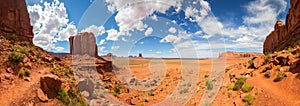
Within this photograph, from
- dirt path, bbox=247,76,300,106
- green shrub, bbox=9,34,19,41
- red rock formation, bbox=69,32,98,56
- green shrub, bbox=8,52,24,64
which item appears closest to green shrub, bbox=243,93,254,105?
dirt path, bbox=247,76,300,106

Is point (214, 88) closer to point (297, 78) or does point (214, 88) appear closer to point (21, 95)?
point (297, 78)

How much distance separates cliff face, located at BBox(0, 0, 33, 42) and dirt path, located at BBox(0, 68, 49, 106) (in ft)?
17.5

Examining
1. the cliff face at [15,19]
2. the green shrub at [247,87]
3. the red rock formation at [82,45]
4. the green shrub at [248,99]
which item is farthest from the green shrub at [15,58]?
the red rock formation at [82,45]

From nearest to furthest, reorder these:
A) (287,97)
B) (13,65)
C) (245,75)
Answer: (287,97)
(13,65)
(245,75)

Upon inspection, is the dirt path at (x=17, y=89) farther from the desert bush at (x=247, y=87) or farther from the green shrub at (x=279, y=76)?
the green shrub at (x=279, y=76)

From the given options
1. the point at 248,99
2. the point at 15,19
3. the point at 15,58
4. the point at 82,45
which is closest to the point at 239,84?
the point at 248,99

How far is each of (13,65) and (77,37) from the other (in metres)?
27.6

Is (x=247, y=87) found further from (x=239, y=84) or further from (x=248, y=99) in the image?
(x=248, y=99)

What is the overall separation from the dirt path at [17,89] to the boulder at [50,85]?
1.18 feet

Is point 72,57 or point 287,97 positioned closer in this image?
point 287,97

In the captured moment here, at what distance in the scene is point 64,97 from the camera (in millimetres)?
12805

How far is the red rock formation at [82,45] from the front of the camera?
3743 centimetres

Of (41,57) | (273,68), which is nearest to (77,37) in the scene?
(41,57)

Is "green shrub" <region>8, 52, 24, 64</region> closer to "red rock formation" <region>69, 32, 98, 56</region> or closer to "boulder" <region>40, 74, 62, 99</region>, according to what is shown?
"boulder" <region>40, 74, 62, 99</region>
